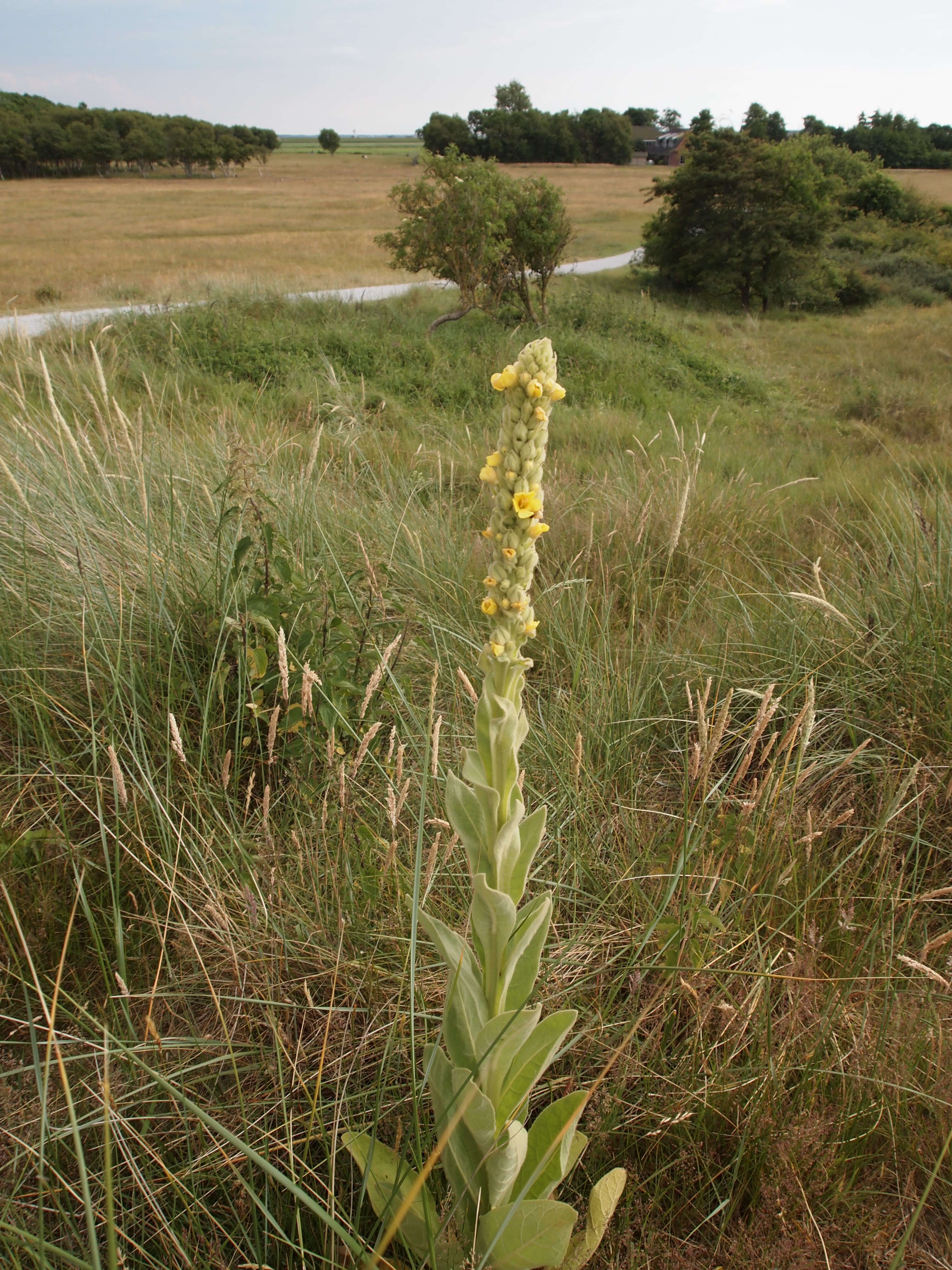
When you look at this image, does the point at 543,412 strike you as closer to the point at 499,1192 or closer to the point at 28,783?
the point at 499,1192

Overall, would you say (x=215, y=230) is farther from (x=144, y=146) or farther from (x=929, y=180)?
(x=929, y=180)

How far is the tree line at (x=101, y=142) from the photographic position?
2459 inches

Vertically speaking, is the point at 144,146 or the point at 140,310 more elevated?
the point at 144,146

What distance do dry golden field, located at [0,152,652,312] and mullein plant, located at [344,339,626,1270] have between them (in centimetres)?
771

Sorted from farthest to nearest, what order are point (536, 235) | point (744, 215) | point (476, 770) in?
point (744, 215), point (536, 235), point (476, 770)

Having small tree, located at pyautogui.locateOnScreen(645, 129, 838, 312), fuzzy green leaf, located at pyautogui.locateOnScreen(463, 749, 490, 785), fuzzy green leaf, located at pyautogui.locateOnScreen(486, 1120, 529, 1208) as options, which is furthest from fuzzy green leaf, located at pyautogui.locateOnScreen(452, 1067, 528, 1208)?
small tree, located at pyautogui.locateOnScreen(645, 129, 838, 312)

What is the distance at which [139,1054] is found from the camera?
1.63m

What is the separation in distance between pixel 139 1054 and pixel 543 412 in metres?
1.64

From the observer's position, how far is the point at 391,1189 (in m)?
1.35

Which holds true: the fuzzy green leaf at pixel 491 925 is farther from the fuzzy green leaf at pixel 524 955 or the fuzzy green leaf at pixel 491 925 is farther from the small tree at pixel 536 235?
the small tree at pixel 536 235

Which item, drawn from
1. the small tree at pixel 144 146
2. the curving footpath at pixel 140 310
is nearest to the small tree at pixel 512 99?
the small tree at pixel 144 146

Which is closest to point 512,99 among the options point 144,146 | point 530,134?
point 530,134

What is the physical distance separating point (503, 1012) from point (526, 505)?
822mm

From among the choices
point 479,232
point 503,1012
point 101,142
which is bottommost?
point 503,1012
